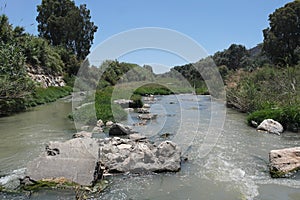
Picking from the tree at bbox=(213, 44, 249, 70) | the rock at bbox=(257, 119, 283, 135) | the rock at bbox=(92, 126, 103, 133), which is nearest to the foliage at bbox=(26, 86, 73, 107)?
the rock at bbox=(92, 126, 103, 133)

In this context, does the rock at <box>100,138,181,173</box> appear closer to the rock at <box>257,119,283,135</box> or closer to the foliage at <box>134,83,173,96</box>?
the rock at <box>257,119,283,135</box>

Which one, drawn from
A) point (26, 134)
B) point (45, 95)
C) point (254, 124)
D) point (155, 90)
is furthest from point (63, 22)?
point (254, 124)

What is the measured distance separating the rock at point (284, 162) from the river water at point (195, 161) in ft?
0.69

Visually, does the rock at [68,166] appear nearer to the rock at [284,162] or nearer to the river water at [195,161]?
the river water at [195,161]

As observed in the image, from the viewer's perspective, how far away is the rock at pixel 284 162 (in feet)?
20.5

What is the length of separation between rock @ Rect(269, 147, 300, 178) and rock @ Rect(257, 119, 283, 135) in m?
4.14

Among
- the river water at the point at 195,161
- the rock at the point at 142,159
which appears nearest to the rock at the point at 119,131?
the river water at the point at 195,161

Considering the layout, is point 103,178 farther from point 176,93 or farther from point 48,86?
point 176,93

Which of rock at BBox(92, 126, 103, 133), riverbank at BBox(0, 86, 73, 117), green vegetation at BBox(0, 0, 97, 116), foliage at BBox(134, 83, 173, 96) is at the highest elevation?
green vegetation at BBox(0, 0, 97, 116)

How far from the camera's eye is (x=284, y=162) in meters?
6.39

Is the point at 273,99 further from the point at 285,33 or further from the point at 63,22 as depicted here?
the point at 63,22

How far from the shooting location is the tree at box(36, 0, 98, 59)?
124 feet

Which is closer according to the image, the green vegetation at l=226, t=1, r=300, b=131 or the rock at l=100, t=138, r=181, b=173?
the rock at l=100, t=138, r=181, b=173

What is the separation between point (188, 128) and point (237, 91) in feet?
23.0
